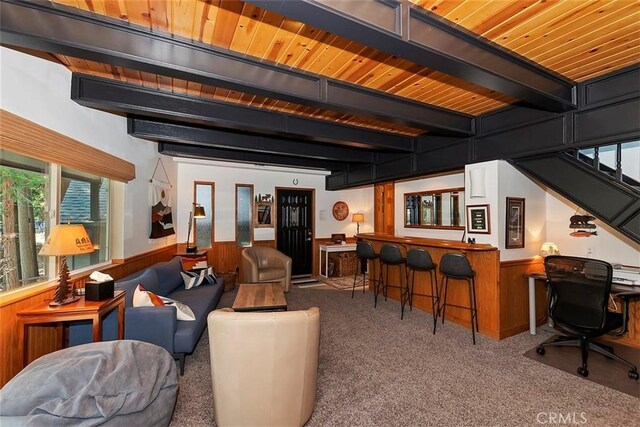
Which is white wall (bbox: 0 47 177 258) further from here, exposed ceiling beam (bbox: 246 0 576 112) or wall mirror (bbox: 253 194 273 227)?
wall mirror (bbox: 253 194 273 227)

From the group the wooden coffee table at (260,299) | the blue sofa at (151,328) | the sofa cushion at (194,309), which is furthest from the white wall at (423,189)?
the blue sofa at (151,328)

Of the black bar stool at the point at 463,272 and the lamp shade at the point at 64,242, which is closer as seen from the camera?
the lamp shade at the point at 64,242

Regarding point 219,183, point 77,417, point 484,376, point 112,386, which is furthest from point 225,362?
point 219,183

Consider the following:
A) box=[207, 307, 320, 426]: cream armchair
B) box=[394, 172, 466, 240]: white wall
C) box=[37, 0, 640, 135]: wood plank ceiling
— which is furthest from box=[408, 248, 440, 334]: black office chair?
box=[207, 307, 320, 426]: cream armchair

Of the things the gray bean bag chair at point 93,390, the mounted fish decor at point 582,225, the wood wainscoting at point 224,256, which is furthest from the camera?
the wood wainscoting at point 224,256

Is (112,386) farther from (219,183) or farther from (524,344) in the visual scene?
(219,183)

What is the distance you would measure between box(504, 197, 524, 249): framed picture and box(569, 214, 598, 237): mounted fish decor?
49cm

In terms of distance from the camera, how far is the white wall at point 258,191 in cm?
595

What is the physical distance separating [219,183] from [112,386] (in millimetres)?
5050

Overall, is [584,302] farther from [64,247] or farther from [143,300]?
[64,247]

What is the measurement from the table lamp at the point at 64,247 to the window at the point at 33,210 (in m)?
0.27

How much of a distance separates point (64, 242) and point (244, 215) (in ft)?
14.6

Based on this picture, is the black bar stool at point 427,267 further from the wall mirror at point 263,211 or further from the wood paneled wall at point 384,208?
the wall mirror at point 263,211

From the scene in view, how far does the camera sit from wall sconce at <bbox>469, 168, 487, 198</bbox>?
355 centimetres
